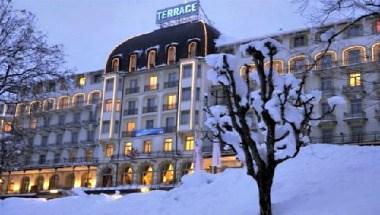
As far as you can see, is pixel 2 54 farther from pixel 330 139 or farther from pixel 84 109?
pixel 84 109

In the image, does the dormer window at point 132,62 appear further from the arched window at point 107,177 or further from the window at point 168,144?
the arched window at point 107,177

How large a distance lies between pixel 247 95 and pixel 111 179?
156 feet

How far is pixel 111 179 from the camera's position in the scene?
62.9m

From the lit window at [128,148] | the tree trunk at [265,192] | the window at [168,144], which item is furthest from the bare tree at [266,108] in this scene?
the lit window at [128,148]

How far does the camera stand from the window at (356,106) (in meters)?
50.0

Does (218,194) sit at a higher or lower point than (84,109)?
lower

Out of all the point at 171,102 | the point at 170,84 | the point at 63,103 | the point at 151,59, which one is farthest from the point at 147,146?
the point at 63,103

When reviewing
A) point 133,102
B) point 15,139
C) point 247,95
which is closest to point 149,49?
point 133,102

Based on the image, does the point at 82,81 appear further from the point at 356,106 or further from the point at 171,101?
the point at 356,106

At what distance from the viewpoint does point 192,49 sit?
60.9 m

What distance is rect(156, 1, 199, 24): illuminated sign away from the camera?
67750 mm

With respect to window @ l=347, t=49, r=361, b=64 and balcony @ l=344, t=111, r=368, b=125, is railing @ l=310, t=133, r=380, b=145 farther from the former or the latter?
window @ l=347, t=49, r=361, b=64

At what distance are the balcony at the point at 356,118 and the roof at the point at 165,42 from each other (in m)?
17.7

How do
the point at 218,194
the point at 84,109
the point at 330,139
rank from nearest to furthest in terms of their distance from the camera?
the point at 218,194
the point at 330,139
the point at 84,109
